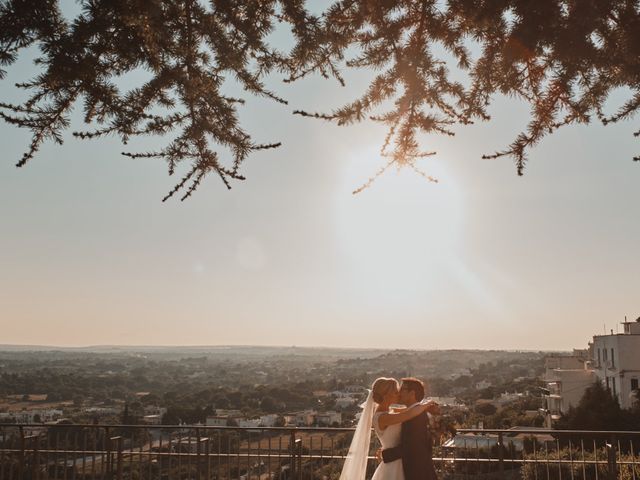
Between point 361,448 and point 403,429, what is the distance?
966 mm

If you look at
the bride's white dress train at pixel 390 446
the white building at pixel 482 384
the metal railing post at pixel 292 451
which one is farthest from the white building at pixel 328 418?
the white building at pixel 482 384

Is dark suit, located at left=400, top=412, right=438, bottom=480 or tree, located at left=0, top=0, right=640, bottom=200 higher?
tree, located at left=0, top=0, right=640, bottom=200

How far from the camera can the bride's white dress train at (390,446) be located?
243 inches

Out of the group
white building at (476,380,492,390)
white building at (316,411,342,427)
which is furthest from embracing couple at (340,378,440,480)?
white building at (476,380,492,390)

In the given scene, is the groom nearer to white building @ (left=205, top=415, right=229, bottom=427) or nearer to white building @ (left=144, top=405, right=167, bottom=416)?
white building @ (left=205, top=415, right=229, bottom=427)

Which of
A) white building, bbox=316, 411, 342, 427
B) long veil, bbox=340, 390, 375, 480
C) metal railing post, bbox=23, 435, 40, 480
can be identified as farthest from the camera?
white building, bbox=316, 411, 342, 427

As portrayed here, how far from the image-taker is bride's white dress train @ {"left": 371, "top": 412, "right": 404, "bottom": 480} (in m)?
6.18

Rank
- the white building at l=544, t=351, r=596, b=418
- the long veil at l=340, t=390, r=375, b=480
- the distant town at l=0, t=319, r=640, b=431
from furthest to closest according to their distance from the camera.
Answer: the white building at l=544, t=351, r=596, b=418 < the distant town at l=0, t=319, r=640, b=431 < the long veil at l=340, t=390, r=375, b=480

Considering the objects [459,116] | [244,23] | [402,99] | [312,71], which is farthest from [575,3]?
[244,23]

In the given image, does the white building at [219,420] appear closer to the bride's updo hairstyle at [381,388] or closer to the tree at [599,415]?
the tree at [599,415]

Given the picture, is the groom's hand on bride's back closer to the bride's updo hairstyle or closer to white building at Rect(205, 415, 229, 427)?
the bride's updo hairstyle

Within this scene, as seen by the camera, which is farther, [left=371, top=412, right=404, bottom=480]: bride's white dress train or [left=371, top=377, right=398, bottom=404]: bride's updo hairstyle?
[left=371, top=377, right=398, bottom=404]: bride's updo hairstyle

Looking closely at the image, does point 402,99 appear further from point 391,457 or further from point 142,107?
point 391,457

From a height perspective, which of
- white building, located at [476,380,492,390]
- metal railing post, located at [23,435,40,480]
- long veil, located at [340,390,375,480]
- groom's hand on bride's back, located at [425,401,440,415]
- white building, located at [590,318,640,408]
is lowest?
white building, located at [476,380,492,390]
